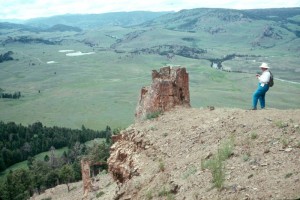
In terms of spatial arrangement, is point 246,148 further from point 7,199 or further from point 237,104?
point 237,104

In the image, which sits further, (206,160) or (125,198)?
(125,198)

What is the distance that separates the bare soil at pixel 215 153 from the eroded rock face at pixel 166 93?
154cm

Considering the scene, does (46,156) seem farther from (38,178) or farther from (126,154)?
(126,154)

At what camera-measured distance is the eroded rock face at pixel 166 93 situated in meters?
27.3

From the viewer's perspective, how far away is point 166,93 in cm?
2741

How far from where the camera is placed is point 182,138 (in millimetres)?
21625

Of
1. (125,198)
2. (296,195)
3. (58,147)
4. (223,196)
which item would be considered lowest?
(58,147)


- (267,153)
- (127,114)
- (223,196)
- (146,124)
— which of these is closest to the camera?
(223,196)

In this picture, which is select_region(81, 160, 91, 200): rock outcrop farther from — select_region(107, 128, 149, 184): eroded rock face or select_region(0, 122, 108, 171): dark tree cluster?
select_region(0, 122, 108, 171): dark tree cluster

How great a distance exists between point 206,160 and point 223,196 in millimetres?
3499

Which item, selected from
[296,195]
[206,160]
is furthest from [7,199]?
[296,195]

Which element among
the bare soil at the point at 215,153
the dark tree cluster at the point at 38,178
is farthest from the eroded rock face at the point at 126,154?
the dark tree cluster at the point at 38,178

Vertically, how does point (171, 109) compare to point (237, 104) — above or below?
above

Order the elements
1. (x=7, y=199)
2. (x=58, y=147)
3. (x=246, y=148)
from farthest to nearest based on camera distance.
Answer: (x=58, y=147) → (x=7, y=199) → (x=246, y=148)
